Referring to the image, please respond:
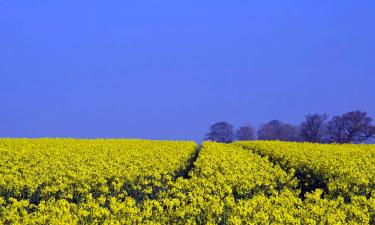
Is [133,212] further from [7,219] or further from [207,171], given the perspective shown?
[207,171]

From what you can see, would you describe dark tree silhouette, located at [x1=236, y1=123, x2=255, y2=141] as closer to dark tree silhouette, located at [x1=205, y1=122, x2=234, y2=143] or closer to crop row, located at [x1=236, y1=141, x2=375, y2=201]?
dark tree silhouette, located at [x1=205, y1=122, x2=234, y2=143]

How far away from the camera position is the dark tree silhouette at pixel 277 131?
3414 inches

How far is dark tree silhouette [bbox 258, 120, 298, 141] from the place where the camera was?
8672cm

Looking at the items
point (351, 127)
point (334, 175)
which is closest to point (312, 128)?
point (351, 127)

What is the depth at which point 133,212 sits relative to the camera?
896 cm

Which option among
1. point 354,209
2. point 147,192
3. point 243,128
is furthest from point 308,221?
point 243,128

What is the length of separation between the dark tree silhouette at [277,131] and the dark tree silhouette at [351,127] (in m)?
6.95

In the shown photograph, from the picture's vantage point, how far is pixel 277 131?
90938 millimetres

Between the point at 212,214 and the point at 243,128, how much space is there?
87.6 metres

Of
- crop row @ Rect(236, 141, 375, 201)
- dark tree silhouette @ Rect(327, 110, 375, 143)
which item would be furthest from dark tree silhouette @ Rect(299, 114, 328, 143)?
crop row @ Rect(236, 141, 375, 201)

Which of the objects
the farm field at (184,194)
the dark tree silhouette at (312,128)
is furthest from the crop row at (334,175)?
the dark tree silhouette at (312,128)

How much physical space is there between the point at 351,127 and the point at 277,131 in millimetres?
14945

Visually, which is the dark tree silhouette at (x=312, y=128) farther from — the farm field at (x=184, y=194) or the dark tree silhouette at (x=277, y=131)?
the farm field at (x=184, y=194)

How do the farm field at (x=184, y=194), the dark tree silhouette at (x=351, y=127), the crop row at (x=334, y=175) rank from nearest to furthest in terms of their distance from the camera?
1. the farm field at (x=184, y=194)
2. the crop row at (x=334, y=175)
3. the dark tree silhouette at (x=351, y=127)
